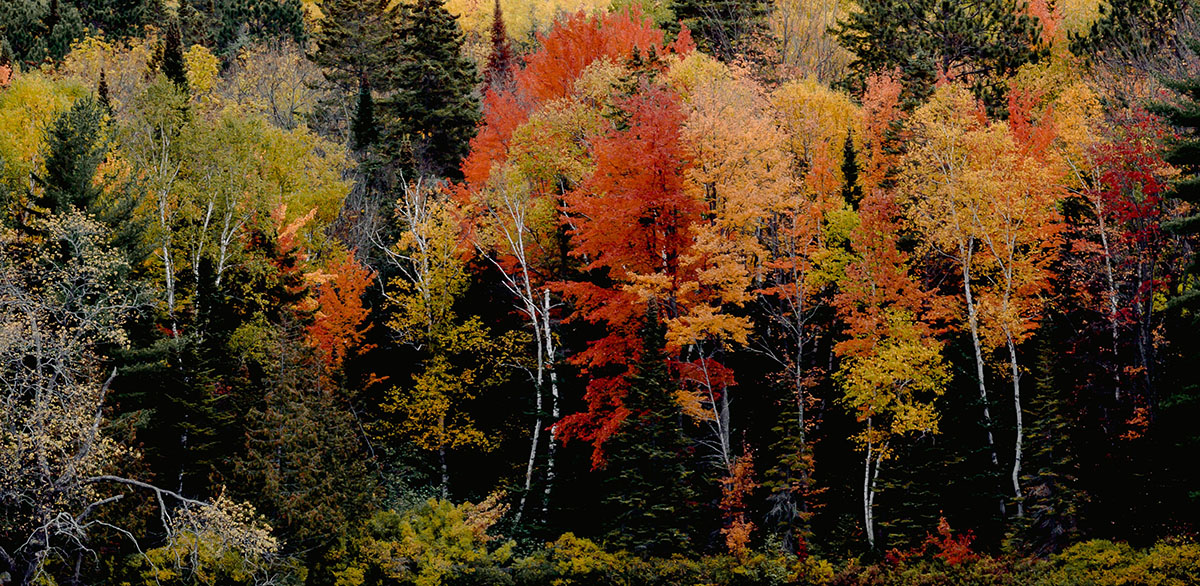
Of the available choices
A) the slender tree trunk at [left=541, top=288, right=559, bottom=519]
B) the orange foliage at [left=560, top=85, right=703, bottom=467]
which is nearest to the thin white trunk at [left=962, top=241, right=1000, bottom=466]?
the orange foliage at [left=560, top=85, right=703, bottom=467]

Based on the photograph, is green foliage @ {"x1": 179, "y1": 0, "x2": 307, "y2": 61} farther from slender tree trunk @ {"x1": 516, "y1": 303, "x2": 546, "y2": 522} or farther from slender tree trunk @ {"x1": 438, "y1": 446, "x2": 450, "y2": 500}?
slender tree trunk @ {"x1": 438, "y1": 446, "x2": 450, "y2": 500}

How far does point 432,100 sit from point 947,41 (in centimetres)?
2466

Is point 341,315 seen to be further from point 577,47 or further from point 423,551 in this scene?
point 577,47

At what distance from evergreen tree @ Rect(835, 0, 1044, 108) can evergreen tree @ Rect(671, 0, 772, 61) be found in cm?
489

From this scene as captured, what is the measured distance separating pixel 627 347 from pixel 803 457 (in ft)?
21.6

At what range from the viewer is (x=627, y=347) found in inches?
1344

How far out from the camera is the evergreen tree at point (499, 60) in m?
68.1

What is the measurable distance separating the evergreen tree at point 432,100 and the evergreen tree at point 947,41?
1920 cm

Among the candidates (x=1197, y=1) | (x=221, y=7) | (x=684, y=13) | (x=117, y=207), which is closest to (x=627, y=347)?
(x=117, y=207)

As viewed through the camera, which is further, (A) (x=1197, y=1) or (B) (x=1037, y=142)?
(B) (x=1037, y=142)

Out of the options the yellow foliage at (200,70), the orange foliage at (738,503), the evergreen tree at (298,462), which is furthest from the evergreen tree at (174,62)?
the orange foliage at (738,503)

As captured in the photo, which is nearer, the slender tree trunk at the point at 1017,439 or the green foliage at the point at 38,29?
the slender tree trunk at the point at 1017,439

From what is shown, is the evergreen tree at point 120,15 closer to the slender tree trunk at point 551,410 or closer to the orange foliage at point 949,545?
the slender tree trunk at point 551,410

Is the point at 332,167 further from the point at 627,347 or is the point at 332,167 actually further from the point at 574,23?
the point at 627,347
